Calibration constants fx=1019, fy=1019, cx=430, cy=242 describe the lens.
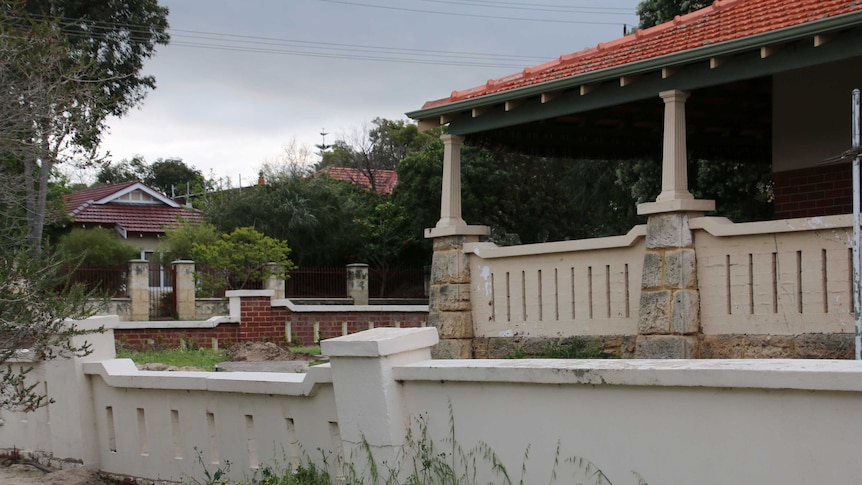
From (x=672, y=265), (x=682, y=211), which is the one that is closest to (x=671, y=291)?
(x=672, y=265)

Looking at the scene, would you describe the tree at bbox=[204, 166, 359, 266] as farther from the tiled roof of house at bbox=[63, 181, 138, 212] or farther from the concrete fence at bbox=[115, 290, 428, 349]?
the concrete fence at bbox=[115, 290, 428, 349]

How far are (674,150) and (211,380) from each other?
18.3 ft

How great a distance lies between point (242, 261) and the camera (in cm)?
3088

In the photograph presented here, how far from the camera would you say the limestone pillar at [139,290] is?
28125 mm

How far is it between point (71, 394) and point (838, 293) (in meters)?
7.01

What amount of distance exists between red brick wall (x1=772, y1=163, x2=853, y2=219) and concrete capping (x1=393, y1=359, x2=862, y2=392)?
7.91 m

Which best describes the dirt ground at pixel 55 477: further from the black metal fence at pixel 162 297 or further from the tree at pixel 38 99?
the black metal fence at pixel 162 297

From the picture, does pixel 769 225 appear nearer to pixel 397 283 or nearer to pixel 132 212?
pixel 397 283

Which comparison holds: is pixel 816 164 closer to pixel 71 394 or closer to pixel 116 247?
pixel 71 394

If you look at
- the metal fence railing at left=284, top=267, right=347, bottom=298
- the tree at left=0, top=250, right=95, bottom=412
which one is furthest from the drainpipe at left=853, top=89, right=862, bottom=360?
the metal fence railing at left=284, top=267, right=347, bottom=298

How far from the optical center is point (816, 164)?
12273 mm

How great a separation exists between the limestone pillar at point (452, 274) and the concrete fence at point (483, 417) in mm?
4919

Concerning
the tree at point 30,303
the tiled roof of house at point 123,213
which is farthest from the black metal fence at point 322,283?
the tree at point 30,303

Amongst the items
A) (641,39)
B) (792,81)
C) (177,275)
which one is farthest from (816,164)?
(177,275)
